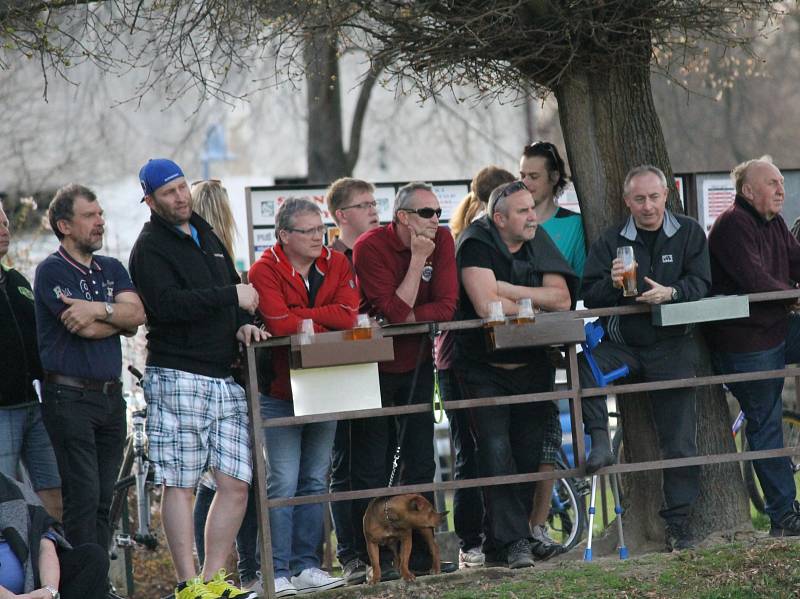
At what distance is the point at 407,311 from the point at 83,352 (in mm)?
1674

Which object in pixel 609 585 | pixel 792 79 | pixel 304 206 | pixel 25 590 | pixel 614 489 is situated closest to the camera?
pixel 25 590

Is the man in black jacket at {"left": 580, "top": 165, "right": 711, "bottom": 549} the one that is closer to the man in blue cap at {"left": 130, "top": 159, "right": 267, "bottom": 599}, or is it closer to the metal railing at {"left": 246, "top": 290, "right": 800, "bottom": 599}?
the metal railing at {"left": 246, "top": 290, "right": 800, "bottom": 599}

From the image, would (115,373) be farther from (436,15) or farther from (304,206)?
(436,15)

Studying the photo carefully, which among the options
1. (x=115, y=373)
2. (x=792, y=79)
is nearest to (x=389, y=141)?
(x=792, y=79)

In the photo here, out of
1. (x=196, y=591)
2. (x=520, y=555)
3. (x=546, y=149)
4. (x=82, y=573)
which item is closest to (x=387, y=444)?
(x=520, y=555)

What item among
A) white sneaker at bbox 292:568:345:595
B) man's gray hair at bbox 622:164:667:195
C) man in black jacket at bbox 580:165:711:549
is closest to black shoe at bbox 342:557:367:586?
white sneaker at bbox 292:568:345:595

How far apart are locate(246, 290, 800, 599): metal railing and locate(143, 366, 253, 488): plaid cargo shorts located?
113 millimetres

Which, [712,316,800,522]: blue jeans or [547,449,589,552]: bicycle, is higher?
[712,316,800,522]: blue jeans

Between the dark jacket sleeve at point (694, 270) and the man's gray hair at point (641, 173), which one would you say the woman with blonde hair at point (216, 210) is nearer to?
the man's gray hair at point (641, 173)

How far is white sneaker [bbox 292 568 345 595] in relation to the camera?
654 cm

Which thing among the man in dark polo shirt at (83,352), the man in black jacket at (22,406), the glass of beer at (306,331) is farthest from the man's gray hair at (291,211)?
the man in black jacket at (22,406)

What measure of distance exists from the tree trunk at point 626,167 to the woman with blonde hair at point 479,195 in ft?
1.47

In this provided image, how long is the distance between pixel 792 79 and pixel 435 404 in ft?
69.7

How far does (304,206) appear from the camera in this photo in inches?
259
